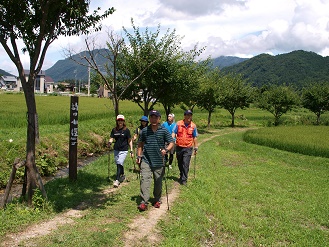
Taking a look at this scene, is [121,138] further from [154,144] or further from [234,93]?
[234,93]

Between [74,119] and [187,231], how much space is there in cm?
467

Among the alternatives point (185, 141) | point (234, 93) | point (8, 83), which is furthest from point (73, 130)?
point (8, 83)

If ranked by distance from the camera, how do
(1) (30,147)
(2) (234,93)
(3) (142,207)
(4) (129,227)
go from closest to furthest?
1. (4) (129,227)
2. (1) (30,147)
3. (3) (142,207)
4. (2) (234,93)

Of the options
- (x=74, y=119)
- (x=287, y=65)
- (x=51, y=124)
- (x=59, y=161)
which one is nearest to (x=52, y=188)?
(x=74, y=119)

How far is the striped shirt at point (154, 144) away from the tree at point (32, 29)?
2449mm

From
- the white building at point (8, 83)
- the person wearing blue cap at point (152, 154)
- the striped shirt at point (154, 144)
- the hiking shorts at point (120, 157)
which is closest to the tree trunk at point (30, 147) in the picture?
the person wearing blue cap at point (152, 154)

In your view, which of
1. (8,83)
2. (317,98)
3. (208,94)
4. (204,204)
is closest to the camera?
(204,204)

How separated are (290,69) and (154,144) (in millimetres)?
176335

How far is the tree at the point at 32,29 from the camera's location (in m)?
6.24

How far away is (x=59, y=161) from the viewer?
13.5m

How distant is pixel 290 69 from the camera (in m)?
167

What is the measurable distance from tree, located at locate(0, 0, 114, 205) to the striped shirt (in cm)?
245

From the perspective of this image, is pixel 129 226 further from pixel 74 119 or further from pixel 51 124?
pixel 51 124

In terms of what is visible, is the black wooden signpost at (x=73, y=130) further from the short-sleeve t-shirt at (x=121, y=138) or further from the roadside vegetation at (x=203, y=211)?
the short-sleeve t-shirt at (x=121, y=138)
